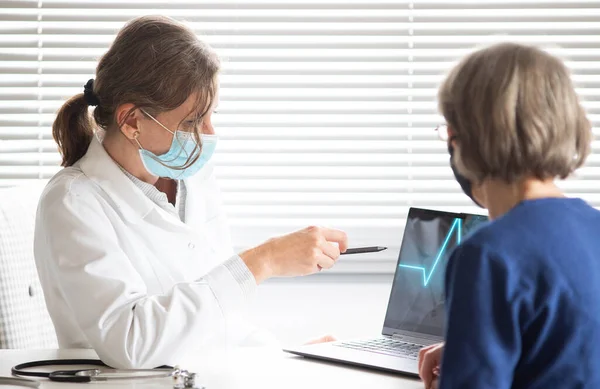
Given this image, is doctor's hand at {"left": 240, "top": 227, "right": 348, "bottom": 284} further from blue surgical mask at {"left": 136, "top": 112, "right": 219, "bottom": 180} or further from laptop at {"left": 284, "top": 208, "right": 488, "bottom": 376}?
blue surgical mask at {"left": 136, "top": 112, "right": 219, "bottom": 180}

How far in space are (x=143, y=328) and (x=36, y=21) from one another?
1382mm

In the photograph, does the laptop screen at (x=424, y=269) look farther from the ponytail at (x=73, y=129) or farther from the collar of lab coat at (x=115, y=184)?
the ponytail at (x=73, y=129)

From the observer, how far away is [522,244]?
0.93m

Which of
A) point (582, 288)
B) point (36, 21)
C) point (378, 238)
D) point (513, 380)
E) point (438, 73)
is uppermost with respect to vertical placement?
point (36, 21)

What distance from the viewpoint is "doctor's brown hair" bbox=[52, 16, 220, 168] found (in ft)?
5.37

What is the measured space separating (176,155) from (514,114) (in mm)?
937

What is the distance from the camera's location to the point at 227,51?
242 centimetres

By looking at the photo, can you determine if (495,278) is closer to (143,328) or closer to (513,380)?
(513,380)

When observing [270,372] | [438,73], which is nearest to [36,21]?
[438,73]

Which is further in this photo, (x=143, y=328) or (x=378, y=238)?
(x=378, y=238)

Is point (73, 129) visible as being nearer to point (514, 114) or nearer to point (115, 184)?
point (115, 184)

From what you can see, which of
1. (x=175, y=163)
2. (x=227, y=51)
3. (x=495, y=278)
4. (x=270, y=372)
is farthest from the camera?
(x=227, y=51)

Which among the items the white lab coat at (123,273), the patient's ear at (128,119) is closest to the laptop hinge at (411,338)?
the white lab coat at (123,273)

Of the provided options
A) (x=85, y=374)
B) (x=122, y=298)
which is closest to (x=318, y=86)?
(x=122, y=298)
